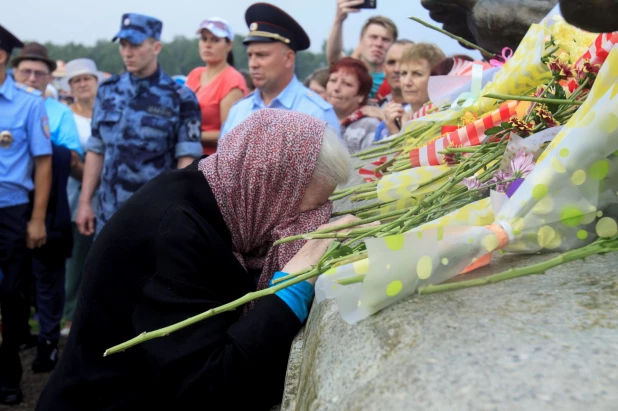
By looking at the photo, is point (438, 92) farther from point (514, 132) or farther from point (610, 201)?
point (610, 201)

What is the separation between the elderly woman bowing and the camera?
75.0 inches

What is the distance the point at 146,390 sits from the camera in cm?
214

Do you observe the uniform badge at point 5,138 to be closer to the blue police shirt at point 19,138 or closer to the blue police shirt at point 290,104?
the blue police shirt at point 19,138

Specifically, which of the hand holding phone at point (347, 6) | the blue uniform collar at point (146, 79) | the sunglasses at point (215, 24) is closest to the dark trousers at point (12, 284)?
the blue uniform collar at point (146, 79)

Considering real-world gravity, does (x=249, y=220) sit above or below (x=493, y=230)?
below

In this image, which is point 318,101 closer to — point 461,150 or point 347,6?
point 347,6

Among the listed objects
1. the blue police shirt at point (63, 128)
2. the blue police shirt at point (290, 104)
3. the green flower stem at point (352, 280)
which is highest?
the green flower stem at point (352, 280)

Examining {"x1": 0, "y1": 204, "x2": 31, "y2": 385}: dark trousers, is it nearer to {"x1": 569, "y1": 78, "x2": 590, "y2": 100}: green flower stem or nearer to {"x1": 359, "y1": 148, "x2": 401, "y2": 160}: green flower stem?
{"x1": 359, "y1": 148, "x2": 401, "y2": 160}: green flower stem

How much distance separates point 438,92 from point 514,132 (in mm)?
994

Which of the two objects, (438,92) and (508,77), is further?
(438,92)

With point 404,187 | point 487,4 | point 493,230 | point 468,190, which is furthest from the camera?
point 487,4

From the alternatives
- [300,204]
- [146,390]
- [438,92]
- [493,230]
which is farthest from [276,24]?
[493,230]

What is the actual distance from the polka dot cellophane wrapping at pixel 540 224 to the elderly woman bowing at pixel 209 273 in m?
0.57

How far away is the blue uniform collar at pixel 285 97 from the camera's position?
14.1 ft
